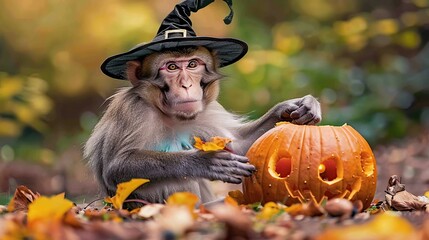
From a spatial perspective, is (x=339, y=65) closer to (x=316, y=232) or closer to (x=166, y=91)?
(x=166, y=91)

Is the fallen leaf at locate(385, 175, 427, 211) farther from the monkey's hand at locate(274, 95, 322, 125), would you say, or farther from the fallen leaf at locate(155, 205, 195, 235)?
the fallen leaf at locate(155, 205, 195, 235)

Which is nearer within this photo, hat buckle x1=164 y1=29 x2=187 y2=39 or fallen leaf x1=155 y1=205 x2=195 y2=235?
fallen leaf x1=155 y1=205 x2=195 y2=235

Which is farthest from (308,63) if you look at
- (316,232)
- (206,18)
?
(316,232)

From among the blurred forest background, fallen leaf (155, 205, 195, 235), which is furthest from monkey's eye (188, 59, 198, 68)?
the blurred forest background

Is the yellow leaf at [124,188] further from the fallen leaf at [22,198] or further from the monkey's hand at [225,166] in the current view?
the fallen leaf at [22,198]

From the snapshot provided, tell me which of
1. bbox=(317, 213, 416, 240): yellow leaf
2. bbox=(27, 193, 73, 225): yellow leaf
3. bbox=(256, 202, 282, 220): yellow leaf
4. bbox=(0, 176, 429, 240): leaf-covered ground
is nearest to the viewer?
bbox=(317, 213, 416, 240): yellow leaf

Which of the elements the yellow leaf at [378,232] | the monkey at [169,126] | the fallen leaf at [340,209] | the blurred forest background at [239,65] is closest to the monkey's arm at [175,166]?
the monkey at [169,126]

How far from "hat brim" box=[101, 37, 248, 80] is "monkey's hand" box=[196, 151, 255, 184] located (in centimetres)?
73

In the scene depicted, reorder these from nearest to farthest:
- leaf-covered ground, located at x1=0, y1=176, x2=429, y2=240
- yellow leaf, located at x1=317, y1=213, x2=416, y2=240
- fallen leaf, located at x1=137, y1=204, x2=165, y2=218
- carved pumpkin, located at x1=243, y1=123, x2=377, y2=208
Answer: yellow leaf, located at x1=317, y1=213, x2=416, y2=240
leaf-covered ground, located at x1=0, y1=176, x2=429, y2=240
fallen leaf, located at x1=137, y1=204, x2=165, y2=218
carved pumpkin, located at x1=243, y1=123, x2=377, y2=208

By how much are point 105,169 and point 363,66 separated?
7046 millimetres

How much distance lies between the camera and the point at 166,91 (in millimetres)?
5090

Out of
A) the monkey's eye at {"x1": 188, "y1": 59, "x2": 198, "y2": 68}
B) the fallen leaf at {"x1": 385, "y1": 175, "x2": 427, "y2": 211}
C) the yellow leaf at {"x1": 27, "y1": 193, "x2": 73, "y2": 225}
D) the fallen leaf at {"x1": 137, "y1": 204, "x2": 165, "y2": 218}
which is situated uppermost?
the monkey's eye at {"x1": 188, "y1": 59, "x2": 198, "y2": 68}

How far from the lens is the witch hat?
5.07 metres

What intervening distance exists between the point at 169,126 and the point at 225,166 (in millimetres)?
698
